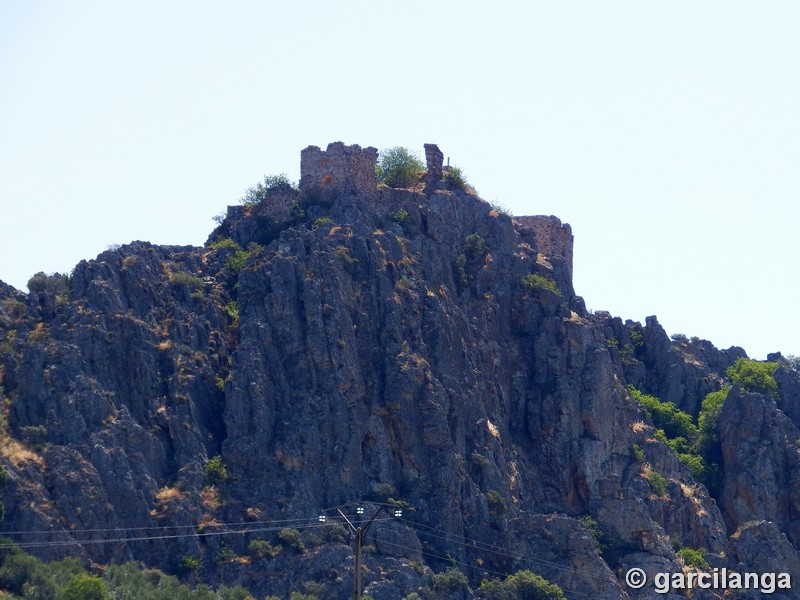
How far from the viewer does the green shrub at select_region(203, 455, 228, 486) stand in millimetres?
92625

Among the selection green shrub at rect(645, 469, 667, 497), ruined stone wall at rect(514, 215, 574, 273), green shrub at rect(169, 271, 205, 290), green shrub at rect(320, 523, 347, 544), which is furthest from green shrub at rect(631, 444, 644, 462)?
green shrub at rect(169, 271, 205, 290)

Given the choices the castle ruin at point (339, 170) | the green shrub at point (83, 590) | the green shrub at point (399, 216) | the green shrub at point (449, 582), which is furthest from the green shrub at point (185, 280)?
the green shrub at point (83, 590)

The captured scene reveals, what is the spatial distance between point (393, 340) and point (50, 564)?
1114 inches

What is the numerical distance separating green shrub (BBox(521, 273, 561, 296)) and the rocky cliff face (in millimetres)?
256

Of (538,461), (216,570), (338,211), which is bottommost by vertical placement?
(216,570)

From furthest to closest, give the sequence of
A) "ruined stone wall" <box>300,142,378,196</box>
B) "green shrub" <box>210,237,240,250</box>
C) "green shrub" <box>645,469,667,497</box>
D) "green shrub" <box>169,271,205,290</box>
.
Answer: "ruined stone wall" <box>300,142,378,196</box>
"green shrub" <box>210,237,240,250</box>
"green shrub" <box>645,469,667,497</box>
"green shrub" <box>169,271,205,290</box>

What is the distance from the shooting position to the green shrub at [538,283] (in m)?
114

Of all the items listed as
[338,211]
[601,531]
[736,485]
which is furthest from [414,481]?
[736,485]

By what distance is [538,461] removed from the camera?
107 metres

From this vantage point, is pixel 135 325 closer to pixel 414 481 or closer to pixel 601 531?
pixel 414 481

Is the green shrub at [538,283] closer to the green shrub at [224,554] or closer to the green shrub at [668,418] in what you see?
the green shrub at [668,418]

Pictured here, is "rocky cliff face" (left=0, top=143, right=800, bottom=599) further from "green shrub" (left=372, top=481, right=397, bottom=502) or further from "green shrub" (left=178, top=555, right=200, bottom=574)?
"green shrub" (left=178, top=555, right=200, bottom=574)

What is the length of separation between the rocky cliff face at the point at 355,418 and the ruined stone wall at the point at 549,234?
10.8ft

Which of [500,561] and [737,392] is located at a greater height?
[737,392]
